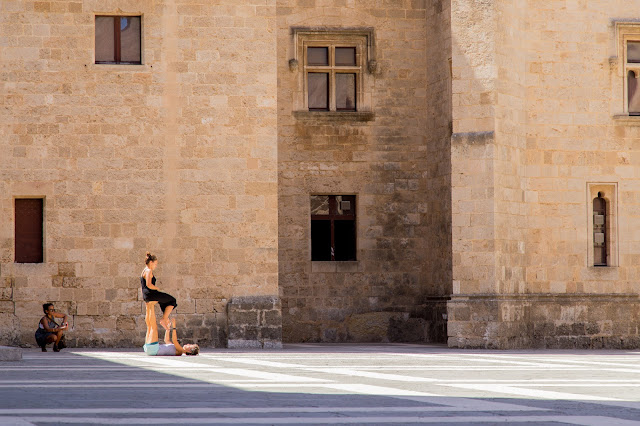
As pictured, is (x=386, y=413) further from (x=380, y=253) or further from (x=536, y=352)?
(x=380, y=253)

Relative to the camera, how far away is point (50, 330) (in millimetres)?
19594

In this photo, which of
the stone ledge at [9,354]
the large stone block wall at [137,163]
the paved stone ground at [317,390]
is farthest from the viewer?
the large stone block wall at [137,163]

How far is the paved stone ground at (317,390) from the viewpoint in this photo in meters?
8.55

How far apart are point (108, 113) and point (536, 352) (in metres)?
8.33

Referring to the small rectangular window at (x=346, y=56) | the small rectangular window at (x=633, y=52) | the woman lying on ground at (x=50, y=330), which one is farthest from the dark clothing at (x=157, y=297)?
the small rectangular window at (x=633, y=52)

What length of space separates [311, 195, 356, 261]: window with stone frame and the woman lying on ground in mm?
6182

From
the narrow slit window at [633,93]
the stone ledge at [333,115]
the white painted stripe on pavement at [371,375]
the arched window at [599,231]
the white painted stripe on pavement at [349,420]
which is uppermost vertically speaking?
the narrow slit window at [633,93]

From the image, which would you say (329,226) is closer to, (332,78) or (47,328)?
(332,78)

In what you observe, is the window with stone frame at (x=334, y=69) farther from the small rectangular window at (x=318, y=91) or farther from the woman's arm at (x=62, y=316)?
the woman's arm at (x=62, y=316)

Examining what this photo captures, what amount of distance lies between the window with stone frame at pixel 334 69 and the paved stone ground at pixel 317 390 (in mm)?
7836

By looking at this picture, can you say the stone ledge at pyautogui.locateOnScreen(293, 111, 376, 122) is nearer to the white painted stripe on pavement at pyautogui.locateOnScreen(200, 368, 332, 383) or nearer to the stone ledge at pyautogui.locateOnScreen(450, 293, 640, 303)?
the stone ledge at pyautogui.locateOnScreen(450, 293, 640, 303)

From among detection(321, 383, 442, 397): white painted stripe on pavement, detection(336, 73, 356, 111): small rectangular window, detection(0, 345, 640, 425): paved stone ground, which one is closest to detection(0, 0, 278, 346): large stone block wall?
detection(0, 345, 640, 425): paved stone ground

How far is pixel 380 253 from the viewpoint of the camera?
24.2 m

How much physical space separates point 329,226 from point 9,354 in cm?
961
